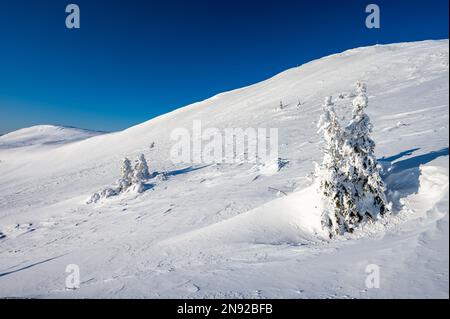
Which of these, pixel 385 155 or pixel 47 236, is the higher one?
pixel 385 155

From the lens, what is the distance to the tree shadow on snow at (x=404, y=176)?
10820mm

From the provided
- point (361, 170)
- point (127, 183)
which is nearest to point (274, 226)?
point (361, 170)

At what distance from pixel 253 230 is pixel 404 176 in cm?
633

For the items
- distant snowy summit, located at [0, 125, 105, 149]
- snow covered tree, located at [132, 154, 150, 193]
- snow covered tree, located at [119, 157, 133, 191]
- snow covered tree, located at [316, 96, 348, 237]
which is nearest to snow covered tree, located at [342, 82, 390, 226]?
snow covered tree, located at [316, 96, 348, 237]

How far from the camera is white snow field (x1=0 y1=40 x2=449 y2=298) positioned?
7910mm

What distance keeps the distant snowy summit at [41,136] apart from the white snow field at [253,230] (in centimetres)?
11847

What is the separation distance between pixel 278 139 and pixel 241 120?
16576 millimetres

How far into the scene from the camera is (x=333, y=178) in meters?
10.9

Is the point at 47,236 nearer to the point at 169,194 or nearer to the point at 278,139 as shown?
the point at 169,194

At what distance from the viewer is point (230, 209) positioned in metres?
17.4

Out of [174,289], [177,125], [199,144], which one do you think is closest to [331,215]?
[174,289]

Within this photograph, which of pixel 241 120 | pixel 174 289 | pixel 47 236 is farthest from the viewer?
pixel 241 120

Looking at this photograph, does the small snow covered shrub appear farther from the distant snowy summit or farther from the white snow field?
the distant snowy summit

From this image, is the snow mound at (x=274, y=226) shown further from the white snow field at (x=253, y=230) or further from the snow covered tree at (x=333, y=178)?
the snow covered tree at (x=333, y=178)
